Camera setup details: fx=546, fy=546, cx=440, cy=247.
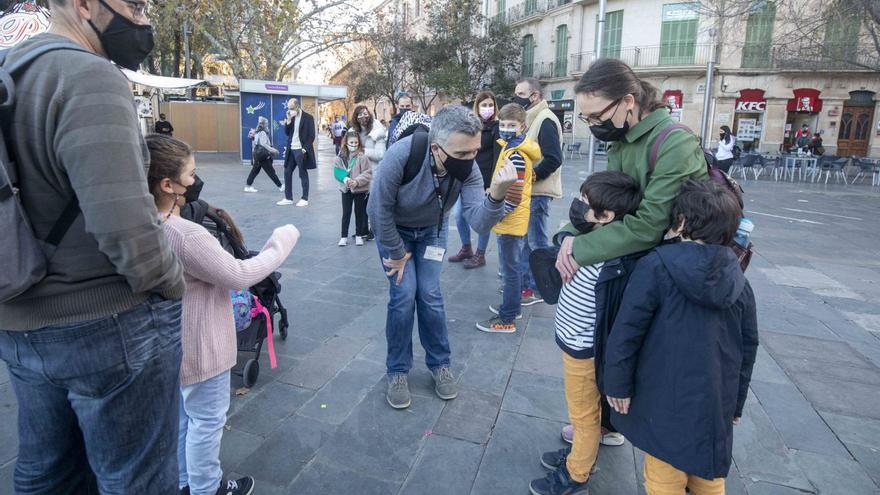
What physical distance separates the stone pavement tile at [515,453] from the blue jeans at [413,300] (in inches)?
23.2

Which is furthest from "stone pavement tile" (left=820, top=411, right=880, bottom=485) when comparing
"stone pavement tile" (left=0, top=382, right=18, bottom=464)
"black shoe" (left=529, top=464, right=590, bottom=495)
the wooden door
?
the wooden door

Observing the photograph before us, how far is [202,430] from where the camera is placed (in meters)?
2.19

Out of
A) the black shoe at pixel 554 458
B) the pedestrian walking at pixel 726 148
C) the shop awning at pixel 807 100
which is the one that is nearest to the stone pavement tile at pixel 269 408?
the black shoe at pixel 554 458

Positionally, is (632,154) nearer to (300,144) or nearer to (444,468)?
(444,468)

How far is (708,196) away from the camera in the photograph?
185cm

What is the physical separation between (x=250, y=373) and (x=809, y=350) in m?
4.00

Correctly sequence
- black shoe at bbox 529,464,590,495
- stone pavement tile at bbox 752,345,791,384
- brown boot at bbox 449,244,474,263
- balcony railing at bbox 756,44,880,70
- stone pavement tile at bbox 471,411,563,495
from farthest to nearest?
balcony railing at bbox 756,44,880,70, brown boot at bbox 449,244,474,263, stone pavement tile at bbox 752,345,791,384, stone pavement tile at bbox 471,411,563,495, black shoe at bbox 529,464,590,495

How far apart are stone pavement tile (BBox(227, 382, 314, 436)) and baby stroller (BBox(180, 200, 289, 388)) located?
145mm

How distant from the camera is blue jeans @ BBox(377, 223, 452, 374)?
10.2 feet

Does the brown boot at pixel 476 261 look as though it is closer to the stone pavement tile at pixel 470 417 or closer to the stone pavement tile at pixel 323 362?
the stone pavement tile at pixel 323 362

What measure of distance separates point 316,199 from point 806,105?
26689mm

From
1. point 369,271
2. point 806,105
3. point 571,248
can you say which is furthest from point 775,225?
point 806,105

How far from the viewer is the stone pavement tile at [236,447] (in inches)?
102

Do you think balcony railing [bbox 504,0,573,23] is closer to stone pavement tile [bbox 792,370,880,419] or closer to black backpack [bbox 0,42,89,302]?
stone pavement tile [bbox 792,370,880,419]
